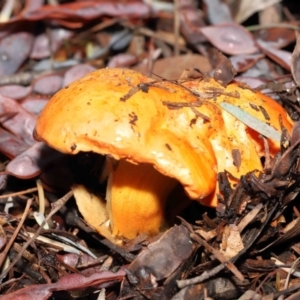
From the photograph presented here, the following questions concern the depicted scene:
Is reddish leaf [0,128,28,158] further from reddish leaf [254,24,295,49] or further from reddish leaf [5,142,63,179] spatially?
reddish leaf [254,24,295,49]

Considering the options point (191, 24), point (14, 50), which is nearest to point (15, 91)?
point (14, 50)

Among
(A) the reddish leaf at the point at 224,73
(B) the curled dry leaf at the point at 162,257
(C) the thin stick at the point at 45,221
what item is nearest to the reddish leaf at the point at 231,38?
(A) the reddish leaf at the point at 224,73

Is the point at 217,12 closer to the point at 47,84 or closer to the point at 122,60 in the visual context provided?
the point at 122,60

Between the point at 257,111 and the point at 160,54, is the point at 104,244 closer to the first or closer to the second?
the point at 257,111

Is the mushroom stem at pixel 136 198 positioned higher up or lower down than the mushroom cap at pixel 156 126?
lower down

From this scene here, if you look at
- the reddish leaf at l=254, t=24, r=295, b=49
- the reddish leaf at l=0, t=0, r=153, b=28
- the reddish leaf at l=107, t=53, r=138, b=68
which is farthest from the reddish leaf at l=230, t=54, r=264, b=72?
the reddish leaf at l=0, t=0, r=153, b=28

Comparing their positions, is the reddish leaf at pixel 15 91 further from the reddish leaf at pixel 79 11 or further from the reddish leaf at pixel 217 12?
the reddish leaf at pixel 217 12

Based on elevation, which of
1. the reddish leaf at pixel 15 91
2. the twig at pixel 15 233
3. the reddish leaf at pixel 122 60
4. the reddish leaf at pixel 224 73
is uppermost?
the reddish leaf at pixel 224 73

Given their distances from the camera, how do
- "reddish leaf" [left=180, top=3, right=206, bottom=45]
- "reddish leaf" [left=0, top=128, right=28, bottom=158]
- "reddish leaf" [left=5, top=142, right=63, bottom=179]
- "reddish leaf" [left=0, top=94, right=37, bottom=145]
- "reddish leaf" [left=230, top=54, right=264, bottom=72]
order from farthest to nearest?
1. "reddish leaf" [left=180, top=3, right=206, bottom=45]
2. "reddish leaf" [left=230, top=54, right=264, bottom=72]
3. "reddish leaf" [left=0, top=94, right=37, bottom=145]
4. "reddish leaf" [left=0, top=128, right=28, bottom=158]
5. "reddish leaf" [left=5, top=142, right=63, bottom=179]
